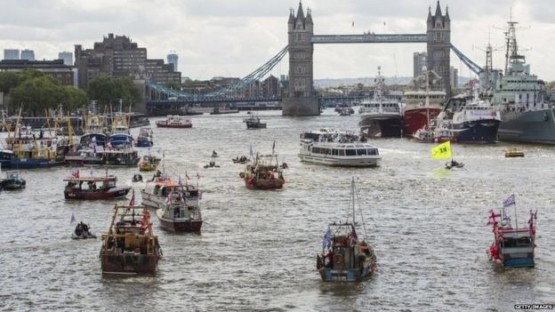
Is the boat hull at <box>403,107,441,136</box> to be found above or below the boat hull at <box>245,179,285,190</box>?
above

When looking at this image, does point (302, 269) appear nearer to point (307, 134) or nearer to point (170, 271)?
point (170, 271)

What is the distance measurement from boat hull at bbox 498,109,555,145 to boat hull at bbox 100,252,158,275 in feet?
279

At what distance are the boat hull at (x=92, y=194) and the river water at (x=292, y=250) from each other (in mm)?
881

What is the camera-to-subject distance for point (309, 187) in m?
79.6

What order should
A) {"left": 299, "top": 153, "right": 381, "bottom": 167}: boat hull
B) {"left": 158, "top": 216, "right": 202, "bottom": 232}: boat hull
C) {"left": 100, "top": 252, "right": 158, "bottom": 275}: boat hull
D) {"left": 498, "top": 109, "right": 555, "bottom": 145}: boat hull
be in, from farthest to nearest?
{"left": 498, "top": 109, "right": 555, "bottom": 145}: boat hull < {"left": 299, "top": 153, "right": 381, "bottom": 167}: boat hull < {"left": 158, "top": 216, "right": 202, "bottom": 232}: boat hull < {"left": 100, "top": 252, "right": 158, "bottom": 275}: boat hull

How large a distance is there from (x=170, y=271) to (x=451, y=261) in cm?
1088

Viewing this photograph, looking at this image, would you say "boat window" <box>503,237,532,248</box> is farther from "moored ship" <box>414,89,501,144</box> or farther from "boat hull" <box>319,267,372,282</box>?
"moored ship" <box>414,89,501,144</box>

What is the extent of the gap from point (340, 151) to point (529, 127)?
40.6 meters

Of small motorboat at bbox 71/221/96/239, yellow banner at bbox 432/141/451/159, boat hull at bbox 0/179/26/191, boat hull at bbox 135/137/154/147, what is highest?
yellow banner at bbox 432/141/451/159

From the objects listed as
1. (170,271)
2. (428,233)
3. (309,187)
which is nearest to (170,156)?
(309,187)

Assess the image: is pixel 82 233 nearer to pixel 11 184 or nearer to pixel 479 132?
pixel 11 184

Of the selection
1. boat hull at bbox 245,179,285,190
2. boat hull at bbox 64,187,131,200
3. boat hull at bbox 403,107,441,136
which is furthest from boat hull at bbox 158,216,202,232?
boat hull at bbox 403,107,441,136

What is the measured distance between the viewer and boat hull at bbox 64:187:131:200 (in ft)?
231

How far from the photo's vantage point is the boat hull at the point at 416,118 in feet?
506
